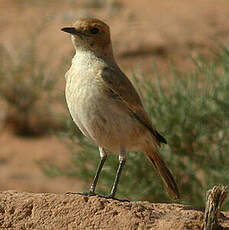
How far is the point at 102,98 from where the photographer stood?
228 inches

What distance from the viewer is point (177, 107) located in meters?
8.79

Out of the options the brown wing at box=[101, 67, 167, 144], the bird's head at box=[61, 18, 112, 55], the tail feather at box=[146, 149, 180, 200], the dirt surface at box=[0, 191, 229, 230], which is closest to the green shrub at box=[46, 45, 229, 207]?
the tail feather at box=[146, 149, 180, 200]

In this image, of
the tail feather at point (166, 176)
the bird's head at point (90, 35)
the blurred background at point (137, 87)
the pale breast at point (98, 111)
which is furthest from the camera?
the blurred background at point (137, 87)

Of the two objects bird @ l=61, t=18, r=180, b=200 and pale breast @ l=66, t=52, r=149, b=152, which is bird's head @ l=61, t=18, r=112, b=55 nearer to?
bird @ l=61, t=18, r=180, b=200

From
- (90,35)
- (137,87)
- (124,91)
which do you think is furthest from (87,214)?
(137,87)

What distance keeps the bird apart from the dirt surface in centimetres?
62

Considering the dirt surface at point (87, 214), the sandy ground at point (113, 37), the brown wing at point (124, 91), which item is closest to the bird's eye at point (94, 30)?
the brown wing at point (124, 91)

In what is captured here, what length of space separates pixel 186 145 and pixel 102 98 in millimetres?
3146

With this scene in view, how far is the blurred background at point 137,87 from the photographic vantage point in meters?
8.64

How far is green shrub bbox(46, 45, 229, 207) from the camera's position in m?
8.54

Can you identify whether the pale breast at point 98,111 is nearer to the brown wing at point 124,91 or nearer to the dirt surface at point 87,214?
the brown wing at point 124,91

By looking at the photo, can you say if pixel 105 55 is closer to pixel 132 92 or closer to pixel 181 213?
pixel 132 92

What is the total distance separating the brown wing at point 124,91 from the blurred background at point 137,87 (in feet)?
7.60

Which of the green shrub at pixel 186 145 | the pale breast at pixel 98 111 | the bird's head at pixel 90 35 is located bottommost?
the green shrub at pixel 186 145
